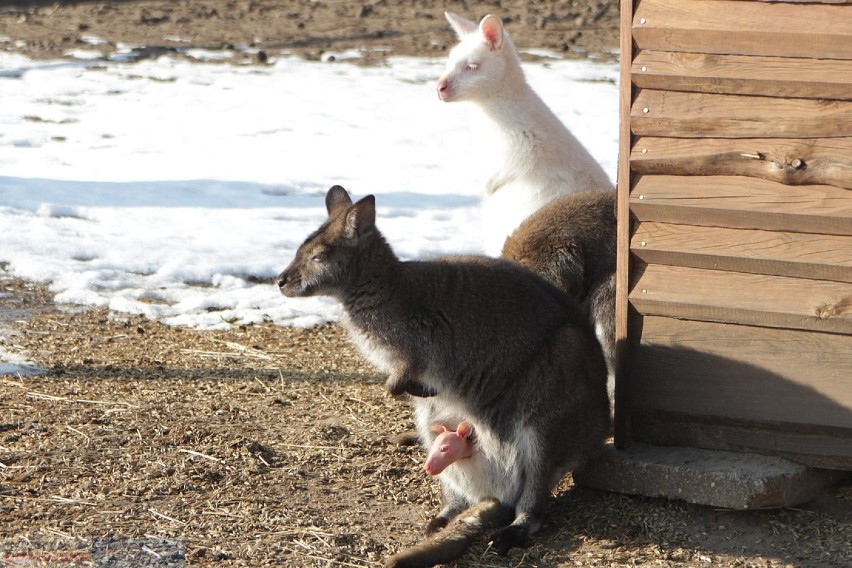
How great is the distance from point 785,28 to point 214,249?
4564mm

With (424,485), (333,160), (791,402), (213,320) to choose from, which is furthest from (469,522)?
(333,160)

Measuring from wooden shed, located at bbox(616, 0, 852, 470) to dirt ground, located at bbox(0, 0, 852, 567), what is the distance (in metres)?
0.42

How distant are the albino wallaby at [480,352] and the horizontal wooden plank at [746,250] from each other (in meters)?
0.41

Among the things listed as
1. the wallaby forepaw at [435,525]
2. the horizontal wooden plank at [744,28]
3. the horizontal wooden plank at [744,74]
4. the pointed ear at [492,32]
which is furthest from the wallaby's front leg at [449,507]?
the pointed ear at [492,32]

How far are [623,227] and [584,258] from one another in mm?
576

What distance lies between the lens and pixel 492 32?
6469mm

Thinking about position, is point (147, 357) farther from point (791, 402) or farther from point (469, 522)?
point (791, 402)

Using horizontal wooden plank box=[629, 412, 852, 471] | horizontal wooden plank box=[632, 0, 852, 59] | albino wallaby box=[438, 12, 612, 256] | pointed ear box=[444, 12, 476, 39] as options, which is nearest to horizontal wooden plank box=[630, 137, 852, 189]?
horizontal wooden plank box=[632, 0, 852, 59]

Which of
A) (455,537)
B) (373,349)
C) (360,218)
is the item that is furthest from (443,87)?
(455,537)

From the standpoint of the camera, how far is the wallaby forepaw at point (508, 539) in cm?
412

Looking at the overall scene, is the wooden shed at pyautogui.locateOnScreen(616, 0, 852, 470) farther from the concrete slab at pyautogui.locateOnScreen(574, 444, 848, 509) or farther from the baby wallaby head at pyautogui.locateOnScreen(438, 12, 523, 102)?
the baby wallaby head at pyautogui.locateOnScreen(438, 12, 523, 102)

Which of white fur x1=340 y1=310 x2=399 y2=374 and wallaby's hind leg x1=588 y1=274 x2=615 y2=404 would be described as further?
wallaby's hind leg x1=588 y1=274 x2=615 y2=404

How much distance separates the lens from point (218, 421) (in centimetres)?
515

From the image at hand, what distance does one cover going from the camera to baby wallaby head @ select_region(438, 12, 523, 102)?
632cm
